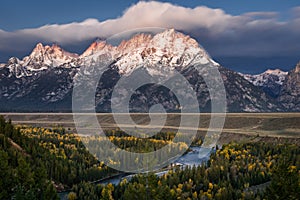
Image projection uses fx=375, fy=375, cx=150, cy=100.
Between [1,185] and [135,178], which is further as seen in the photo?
[135,178]

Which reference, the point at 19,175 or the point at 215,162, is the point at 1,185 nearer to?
the point at 19,175

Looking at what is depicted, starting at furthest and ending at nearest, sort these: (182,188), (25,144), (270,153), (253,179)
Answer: (270,153), (25,144), (253,179), (182,188)

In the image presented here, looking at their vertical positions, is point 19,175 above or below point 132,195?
above

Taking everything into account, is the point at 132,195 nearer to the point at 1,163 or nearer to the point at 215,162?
the point at 1,163

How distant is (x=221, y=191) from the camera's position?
433ft

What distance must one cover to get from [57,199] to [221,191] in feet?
194

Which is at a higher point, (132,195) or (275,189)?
(275,189)

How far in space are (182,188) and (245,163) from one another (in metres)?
52.5

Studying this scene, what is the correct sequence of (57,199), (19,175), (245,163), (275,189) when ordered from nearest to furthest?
(275,189)
(57,199)
(19,175)
(245,163)

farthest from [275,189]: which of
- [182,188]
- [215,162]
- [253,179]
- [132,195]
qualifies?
[215,162]

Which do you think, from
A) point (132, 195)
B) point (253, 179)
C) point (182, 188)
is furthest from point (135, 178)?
point (253, 179)

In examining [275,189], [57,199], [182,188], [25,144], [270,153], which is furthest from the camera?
[270,153]

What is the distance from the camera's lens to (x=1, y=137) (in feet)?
504

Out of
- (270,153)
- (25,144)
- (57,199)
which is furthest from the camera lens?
(270,153)
